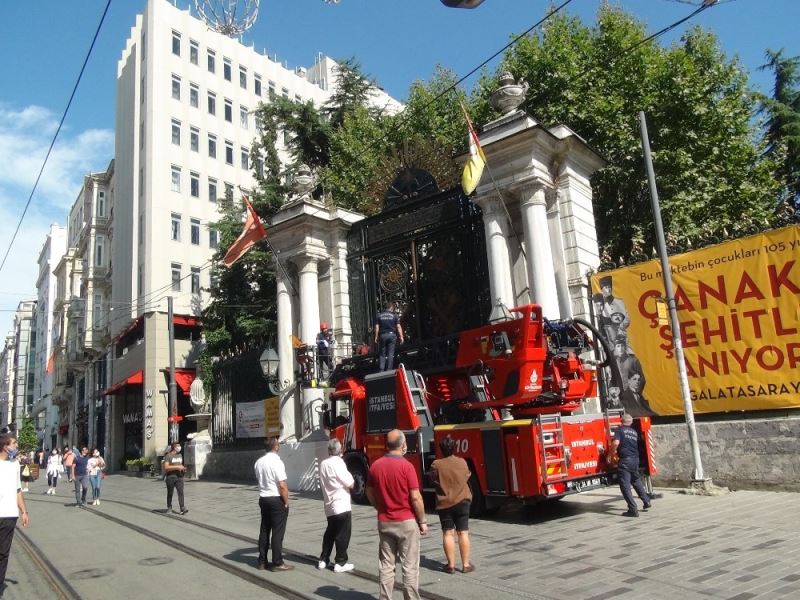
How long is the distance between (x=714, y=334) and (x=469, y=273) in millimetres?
6105

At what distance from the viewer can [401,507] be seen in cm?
591

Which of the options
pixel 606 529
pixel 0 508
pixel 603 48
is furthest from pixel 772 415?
pixel 603 48

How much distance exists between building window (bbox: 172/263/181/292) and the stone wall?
101 feet

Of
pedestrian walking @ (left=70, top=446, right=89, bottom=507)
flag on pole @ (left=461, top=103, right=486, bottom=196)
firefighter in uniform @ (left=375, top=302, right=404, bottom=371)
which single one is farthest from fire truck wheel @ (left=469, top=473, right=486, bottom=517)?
pedestrian walking @ (left=70, top=446, right=89, bottom=507)

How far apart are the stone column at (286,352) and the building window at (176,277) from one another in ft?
A: 62.6

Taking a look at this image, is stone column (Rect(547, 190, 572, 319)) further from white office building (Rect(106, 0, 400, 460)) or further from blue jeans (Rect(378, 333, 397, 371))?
white office building (Rect(106, 0, 400, 460))

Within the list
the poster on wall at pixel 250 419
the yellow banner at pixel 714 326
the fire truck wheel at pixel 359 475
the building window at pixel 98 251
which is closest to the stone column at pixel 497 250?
the yellow banner at pixel 714 326

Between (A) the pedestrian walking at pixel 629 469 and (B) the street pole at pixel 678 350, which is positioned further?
(B) the street pole at pixel 678 350

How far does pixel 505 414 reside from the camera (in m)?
12.0

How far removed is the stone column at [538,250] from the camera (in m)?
13.6

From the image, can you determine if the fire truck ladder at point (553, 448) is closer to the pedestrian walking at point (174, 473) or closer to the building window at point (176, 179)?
the pedestrian walking at point (174, 473)

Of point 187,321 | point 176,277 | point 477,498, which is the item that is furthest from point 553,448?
point 176,277

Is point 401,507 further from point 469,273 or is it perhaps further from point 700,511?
point 469,273

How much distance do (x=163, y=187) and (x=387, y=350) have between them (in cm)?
2810
